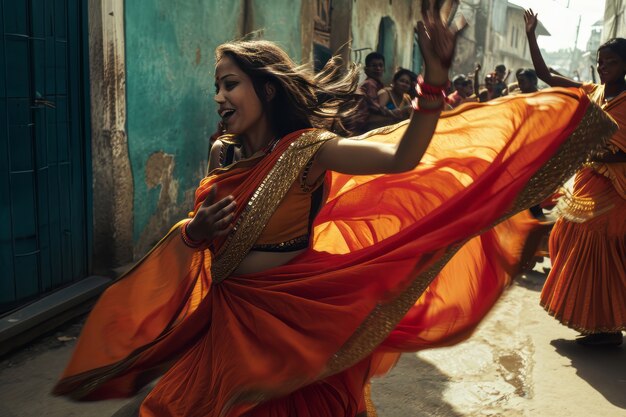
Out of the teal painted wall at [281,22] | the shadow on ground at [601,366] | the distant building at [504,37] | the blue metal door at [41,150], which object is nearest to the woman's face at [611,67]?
the shadow on ground at [601,366]

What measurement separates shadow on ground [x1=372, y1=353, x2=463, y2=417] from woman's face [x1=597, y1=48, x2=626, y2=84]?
227 cm

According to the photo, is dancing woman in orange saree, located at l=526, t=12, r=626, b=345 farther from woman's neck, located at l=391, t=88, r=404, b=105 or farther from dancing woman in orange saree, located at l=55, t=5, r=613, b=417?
woman's neck, located at l=391, t=88, r=404, b=105

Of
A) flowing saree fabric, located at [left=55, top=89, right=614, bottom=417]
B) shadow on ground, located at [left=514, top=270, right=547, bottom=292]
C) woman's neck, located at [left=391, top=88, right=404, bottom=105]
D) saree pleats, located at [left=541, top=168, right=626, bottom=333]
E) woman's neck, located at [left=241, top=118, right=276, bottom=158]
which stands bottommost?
shadow on ground, located at [left=514, top=270, right=547, bottom=292]

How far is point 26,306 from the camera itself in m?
4.59

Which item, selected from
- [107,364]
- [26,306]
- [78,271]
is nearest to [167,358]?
[107,364]

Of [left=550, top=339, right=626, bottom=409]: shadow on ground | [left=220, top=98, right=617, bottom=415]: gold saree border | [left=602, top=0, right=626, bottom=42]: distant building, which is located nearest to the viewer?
[left=220, top=98, right=617, bottom=415]: gold saree border

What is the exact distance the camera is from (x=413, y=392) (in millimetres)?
3834

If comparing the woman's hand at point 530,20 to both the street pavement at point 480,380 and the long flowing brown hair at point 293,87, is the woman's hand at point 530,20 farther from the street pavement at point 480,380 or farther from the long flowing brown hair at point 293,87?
the long flowing brown hair at point 293,87

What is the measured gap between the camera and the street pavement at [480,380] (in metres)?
3.64

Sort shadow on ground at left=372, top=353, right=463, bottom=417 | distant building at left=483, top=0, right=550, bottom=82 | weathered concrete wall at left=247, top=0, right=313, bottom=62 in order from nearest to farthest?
shadow on ground at left=372, top=353, right=463, bottom=417 → weathered concrete wall at left=247, top=0, right=313, bottom=62 → distant building at left=483, top=0, right=550, bottom=82

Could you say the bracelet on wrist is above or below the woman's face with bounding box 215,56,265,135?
below

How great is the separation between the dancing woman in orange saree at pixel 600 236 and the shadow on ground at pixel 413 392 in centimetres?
120

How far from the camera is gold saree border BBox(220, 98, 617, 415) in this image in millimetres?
1983

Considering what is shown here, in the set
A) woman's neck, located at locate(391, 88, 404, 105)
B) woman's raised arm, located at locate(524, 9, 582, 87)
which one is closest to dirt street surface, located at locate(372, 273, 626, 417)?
woman's raised arm, located at locate(524, 9, 582, 87)
